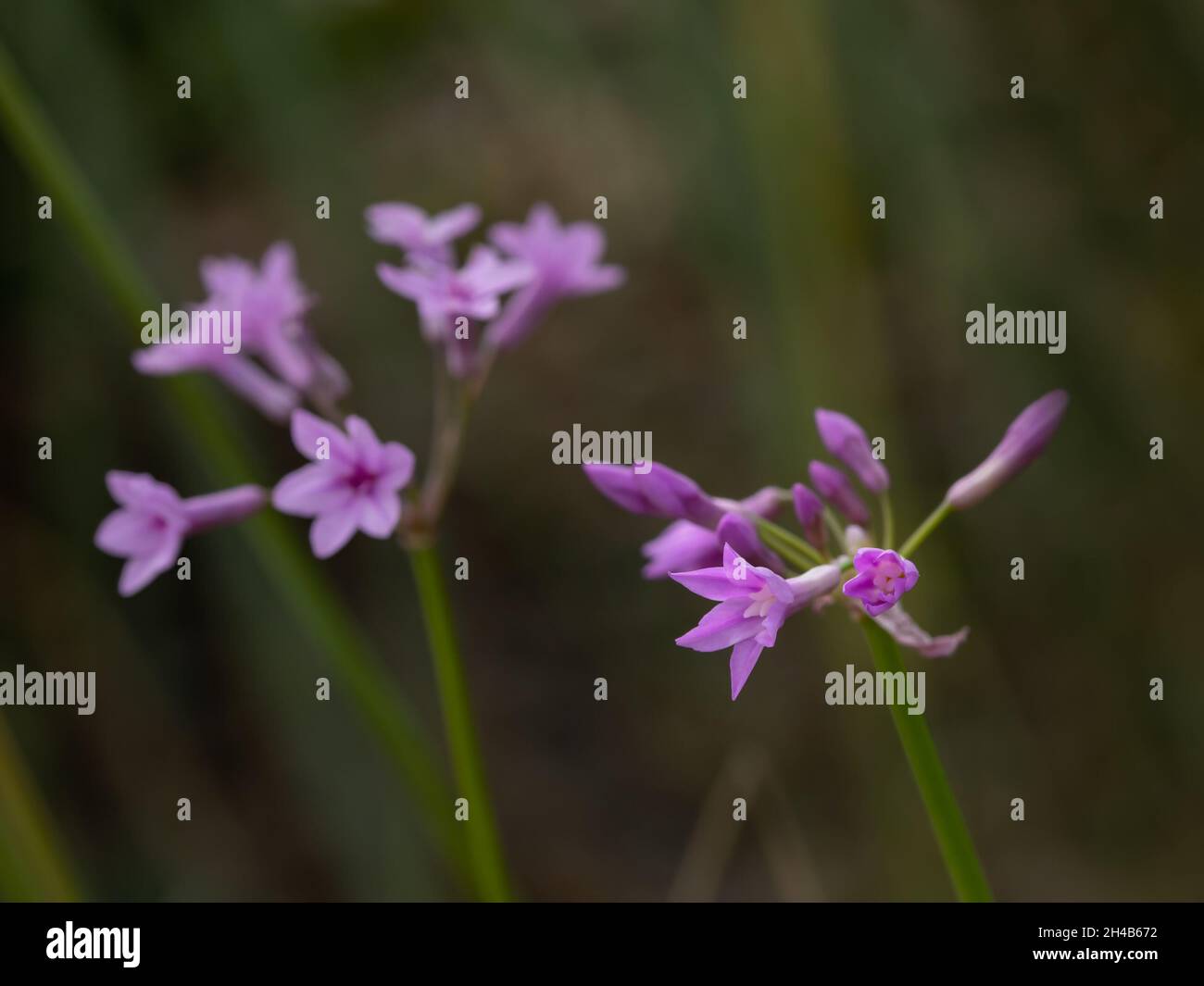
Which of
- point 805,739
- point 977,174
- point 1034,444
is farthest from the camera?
point 805,739

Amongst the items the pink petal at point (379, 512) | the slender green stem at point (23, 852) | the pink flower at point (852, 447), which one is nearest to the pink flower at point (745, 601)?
the pink flower at point (852, 447)

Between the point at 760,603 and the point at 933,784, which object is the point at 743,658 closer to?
the point at 760,603

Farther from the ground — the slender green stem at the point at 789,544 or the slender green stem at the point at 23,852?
the slender green stem at the point at 789,544

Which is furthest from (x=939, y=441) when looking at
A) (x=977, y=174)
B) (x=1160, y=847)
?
(x=1160, y=847)

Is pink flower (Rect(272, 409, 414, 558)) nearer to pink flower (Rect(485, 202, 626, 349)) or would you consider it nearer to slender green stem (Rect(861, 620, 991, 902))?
pink flower (Rect(485, 202, 626, 349))

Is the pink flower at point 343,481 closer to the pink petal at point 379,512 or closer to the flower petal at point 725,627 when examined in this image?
the pink petal at point 379,512
